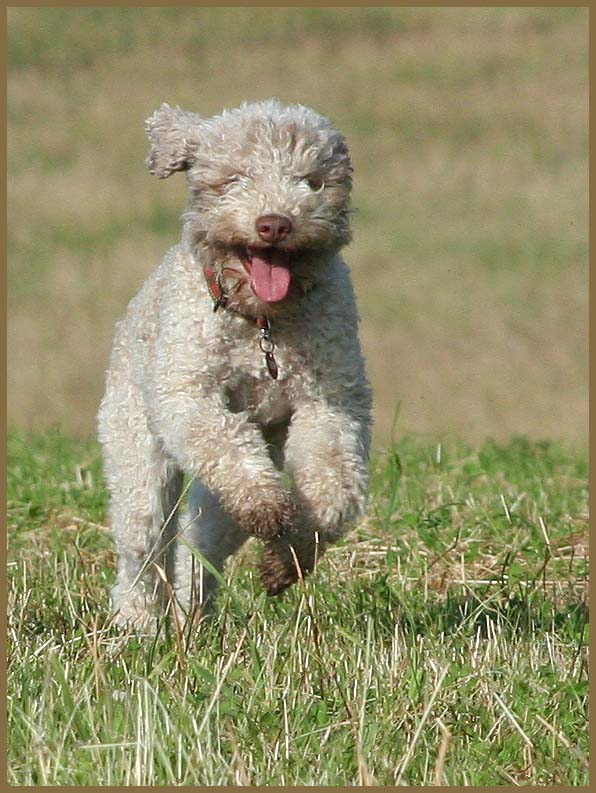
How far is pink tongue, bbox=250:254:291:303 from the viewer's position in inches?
230

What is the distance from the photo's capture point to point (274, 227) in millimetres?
5637

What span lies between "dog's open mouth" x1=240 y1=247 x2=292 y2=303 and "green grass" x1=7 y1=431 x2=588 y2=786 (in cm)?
104

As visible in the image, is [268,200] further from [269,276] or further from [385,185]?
[385,185]

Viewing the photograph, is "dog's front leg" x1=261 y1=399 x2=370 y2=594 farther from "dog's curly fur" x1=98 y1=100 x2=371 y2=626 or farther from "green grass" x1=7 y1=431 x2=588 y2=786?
"green grass" x1=7 y1=431 x2=588 y2=786

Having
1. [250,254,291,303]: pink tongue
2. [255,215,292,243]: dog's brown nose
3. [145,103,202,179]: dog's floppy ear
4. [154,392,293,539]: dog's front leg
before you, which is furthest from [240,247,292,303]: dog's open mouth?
[145,103,202,179]: dog's floppy ear

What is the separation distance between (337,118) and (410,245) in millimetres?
5559

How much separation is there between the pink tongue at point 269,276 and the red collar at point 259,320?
0.17 metres

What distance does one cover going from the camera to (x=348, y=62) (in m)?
32.8

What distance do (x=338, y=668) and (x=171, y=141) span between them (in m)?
2.05

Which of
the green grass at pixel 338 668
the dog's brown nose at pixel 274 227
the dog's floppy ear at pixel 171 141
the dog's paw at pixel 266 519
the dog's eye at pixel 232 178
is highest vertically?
the dog's floppy ear at pixel 171 141

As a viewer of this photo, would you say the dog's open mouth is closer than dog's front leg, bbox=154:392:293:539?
No

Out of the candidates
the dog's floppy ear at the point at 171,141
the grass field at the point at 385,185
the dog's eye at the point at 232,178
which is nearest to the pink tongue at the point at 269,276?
Answer: the dog's eye at the point at 232,178

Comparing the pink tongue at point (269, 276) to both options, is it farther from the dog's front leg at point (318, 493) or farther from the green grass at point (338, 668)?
the green grass at point (338, 668)

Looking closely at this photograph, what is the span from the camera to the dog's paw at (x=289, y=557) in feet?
18.7
